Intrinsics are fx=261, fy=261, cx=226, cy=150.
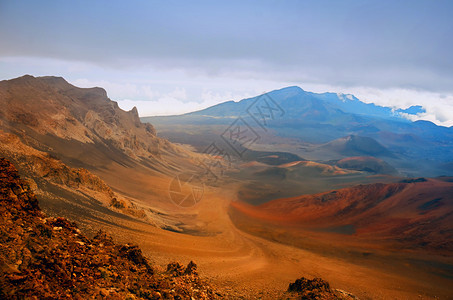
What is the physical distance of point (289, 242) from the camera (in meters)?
24.4

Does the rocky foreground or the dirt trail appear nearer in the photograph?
the rocky foreground

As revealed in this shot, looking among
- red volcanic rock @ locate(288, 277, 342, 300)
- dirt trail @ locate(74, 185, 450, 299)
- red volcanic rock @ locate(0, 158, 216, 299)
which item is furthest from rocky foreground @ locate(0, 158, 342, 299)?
dirt trail @ locate(74, 185, 450, 299)

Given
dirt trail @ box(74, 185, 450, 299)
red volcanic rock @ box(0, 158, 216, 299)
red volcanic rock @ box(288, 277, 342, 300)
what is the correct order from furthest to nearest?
dirt trail @ box(74, 185, 450, 299) → red volcanic rock @ box(288, 277, 342, 300) → red volcanic rock @ box(0, 158, 216, 299)

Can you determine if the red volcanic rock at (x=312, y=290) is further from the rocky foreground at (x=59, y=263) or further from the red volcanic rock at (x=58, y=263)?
the red volcanic rock at (x=58, y=263)

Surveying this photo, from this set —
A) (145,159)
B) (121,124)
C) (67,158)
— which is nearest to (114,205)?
(67,158)

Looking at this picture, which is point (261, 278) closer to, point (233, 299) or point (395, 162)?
point (233, 299)

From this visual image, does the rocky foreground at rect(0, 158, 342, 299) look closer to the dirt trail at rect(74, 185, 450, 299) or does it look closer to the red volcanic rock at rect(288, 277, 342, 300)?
the red volcanic rock at rect(288, 277, 342, 300)

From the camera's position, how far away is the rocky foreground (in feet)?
16.1

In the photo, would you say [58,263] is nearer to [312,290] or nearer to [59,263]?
[59,263]

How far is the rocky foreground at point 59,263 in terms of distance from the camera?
4914 millimetres

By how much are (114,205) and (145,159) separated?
105 ft

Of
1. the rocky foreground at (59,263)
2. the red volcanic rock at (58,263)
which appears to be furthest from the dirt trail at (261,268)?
the red volcanic rock at (58,263)

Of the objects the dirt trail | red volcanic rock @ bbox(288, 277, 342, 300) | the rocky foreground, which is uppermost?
the rocky foreground

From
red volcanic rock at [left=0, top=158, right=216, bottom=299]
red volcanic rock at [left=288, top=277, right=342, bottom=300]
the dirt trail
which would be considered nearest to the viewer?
red volcanic rock at [left=0, top=158, right=216, bottom=299]
